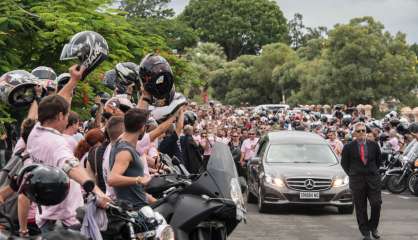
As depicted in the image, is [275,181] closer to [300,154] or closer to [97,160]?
[300,154]

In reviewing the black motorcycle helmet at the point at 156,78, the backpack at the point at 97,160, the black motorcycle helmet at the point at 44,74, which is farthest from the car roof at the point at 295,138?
the backpack at the point at 97,160

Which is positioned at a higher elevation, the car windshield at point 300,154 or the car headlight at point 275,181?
the car windshield at point 300,154

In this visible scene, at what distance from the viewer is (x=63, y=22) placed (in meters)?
17.1

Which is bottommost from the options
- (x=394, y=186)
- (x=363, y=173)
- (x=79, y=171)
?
(x=394, y=186)

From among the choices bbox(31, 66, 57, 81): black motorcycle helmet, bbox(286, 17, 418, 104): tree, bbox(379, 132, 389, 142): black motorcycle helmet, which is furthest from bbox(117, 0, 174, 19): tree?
bbox(31, 66, 57, 81): black motorcycle helmet

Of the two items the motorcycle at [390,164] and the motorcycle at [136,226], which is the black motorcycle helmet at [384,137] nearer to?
the motorcycle at [390,164]

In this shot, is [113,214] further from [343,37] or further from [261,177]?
[343,37]

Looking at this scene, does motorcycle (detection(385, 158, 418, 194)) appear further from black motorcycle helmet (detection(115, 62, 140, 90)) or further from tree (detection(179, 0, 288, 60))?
tree (detection(179, 0, 288, 60))

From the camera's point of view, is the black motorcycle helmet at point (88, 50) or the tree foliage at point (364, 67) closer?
the black motorcycle helmet at point (88, 50)

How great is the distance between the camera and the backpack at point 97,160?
27.7 feet

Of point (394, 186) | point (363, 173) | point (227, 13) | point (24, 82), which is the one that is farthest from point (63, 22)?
point (227, 13)

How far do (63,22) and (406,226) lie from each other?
771 cm

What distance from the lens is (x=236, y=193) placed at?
743 centimetres

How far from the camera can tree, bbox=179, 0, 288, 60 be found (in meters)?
104
